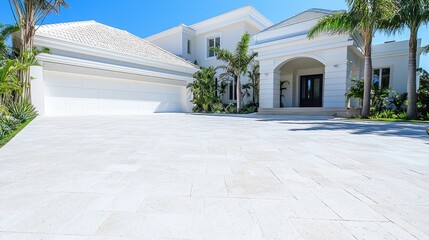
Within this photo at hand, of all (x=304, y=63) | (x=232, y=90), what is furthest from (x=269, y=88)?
(x=232, y=90)

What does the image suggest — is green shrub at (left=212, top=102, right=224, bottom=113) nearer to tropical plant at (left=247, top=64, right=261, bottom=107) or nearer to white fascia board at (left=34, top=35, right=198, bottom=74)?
tropical plant at (left=247, top=64, right=261, bottom=107)

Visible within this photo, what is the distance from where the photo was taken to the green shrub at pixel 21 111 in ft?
24.4

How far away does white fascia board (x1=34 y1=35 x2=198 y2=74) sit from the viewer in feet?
32.5

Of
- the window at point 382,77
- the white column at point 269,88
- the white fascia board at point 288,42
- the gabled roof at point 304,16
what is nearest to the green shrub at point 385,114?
the white fascia board at point 288,42

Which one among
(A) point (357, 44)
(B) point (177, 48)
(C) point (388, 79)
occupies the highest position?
(B) point (177, 48)

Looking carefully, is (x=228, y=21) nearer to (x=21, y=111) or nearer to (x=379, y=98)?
(x=379, y=98)

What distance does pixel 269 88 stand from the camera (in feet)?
43.5

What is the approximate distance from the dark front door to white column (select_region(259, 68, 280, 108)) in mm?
3244

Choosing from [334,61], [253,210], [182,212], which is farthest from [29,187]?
[334,61]

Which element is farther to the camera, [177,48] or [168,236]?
[177,48]

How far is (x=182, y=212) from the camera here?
5.19 ft

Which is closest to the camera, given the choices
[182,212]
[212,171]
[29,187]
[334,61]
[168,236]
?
[168,236]

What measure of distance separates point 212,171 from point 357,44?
13.2 m

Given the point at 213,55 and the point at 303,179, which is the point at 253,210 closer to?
the point at 303,179
